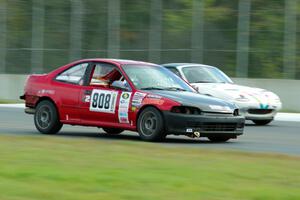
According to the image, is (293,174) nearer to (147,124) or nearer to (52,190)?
(52,190)

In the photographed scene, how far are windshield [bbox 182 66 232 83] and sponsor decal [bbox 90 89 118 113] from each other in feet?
19.6

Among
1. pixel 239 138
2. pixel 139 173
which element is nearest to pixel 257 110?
pixel 239 138

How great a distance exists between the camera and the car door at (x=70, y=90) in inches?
609

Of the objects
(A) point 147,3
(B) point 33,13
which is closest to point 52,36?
(B) point 33,13

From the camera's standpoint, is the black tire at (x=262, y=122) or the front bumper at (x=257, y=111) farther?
the black tire at (x=262, y=122)

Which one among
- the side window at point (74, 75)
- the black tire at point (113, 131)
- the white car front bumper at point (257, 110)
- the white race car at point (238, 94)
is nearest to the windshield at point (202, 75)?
the white race car at point (238, 94)

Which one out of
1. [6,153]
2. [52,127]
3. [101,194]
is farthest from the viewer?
[52,127]

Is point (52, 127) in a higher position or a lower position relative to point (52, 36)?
lower

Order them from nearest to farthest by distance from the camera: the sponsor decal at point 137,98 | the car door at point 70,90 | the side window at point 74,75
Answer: the sponsor decal at point 137,98, the car door at point 70,90, the side window at point 74,75

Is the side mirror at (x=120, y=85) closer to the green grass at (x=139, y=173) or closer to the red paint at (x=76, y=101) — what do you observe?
the red paint at (x=76, y=101)

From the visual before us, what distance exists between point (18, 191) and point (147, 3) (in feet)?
74.6

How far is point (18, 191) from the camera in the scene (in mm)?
8242

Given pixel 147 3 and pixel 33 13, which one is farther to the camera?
pixel 33 13

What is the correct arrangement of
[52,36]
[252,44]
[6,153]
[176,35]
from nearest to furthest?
[6,153], [252,44], [176,35], [52,36]
